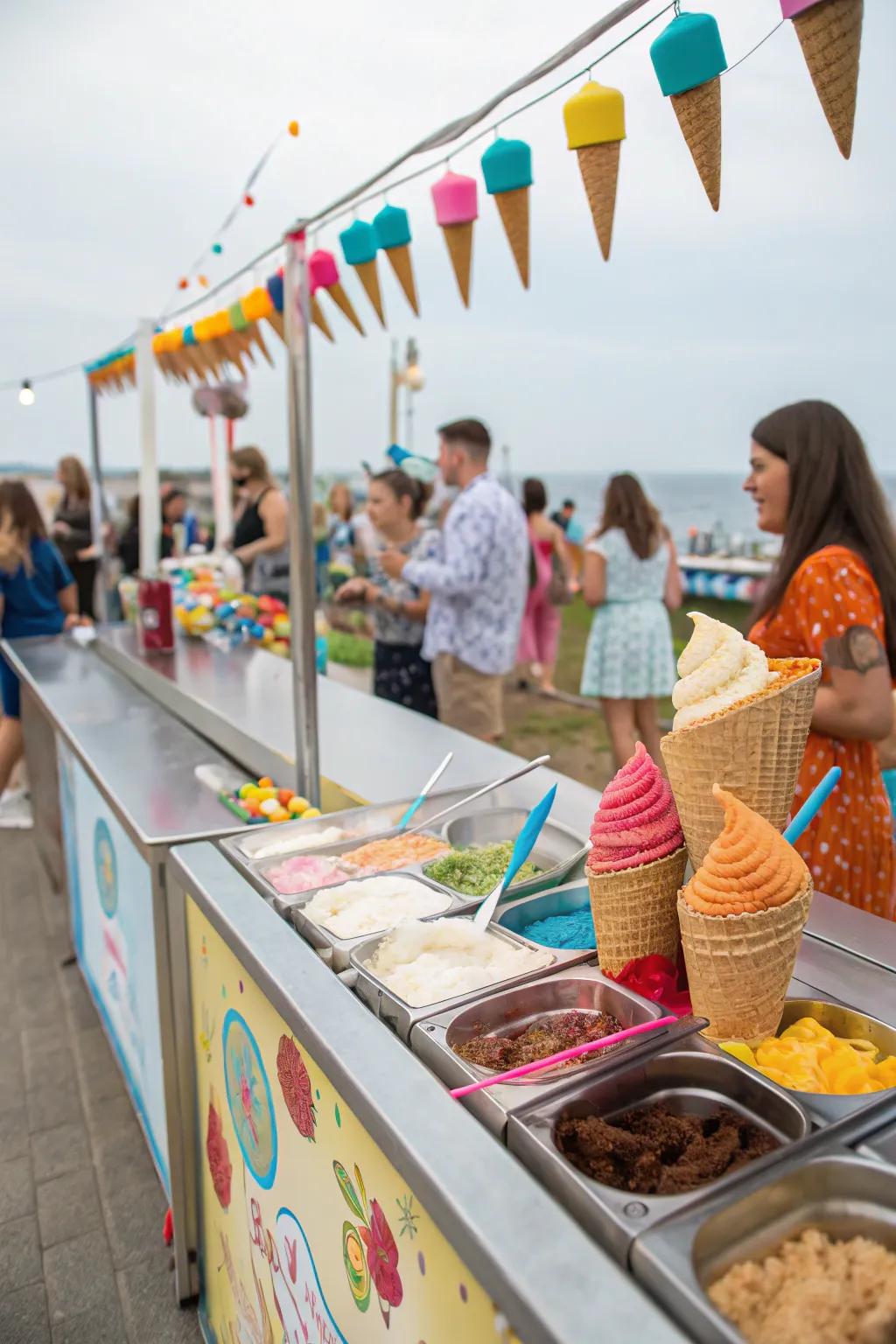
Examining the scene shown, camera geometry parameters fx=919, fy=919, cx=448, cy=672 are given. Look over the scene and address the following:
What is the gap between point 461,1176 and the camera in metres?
0.92

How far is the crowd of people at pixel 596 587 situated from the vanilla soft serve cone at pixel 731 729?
0.86m

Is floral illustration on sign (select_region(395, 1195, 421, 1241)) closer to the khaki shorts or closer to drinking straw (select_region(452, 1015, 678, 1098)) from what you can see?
drinking straw (select_region(452, 1015, 678, 1098))

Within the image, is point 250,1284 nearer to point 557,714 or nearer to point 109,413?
point 109,413

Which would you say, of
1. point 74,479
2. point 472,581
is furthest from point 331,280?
point 74,479

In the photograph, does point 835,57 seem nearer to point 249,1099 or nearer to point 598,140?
point 598,140

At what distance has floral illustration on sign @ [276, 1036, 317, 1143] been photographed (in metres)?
1.29

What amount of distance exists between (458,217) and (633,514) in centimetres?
345

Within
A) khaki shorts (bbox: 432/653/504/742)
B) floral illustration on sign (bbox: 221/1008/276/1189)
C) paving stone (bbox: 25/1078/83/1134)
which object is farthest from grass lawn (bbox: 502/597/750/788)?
floral illustration on sign (bbox: 221/1008/276/1189)

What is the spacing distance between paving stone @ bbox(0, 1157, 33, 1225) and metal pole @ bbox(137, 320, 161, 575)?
9.75 feet

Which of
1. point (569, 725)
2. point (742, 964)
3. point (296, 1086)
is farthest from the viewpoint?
point (569, 725)

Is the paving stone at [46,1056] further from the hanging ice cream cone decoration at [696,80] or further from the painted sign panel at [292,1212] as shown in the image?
the hanging ice cream cone decoration at [696,80]

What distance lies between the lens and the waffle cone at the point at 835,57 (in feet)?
3.12

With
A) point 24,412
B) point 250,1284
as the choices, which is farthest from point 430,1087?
point 24,412

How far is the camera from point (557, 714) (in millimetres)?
8055
